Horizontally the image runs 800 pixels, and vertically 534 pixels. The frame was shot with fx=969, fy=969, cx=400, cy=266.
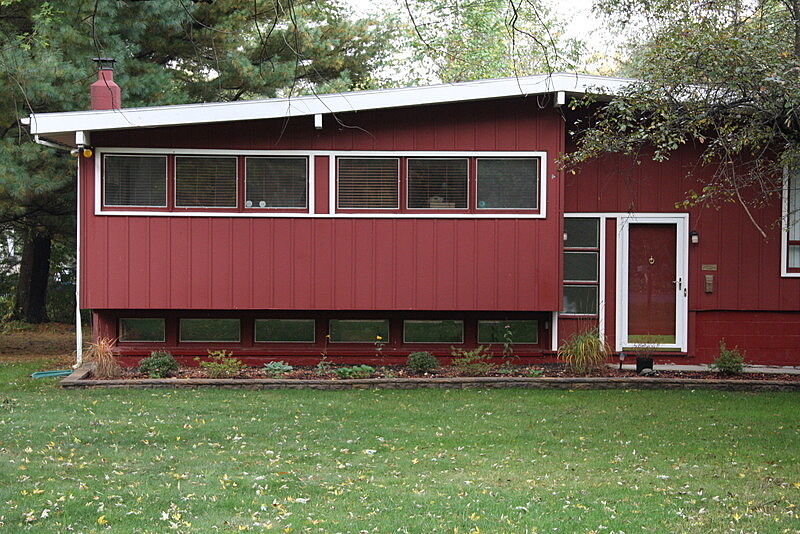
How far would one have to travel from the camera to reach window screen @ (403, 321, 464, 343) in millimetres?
12531

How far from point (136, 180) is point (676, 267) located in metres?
6.99

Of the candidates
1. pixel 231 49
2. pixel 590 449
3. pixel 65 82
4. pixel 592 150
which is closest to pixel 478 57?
pixel 231 49

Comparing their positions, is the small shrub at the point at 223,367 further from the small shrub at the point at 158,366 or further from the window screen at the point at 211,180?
the window screen at the point at 211,180

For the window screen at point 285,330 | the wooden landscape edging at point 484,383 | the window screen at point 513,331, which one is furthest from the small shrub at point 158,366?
the window screen at point 513,331

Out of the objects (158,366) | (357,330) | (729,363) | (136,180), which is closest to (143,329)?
(158,366)

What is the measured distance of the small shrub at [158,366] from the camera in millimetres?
11289

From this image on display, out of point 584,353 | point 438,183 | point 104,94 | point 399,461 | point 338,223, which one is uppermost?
point 104,94

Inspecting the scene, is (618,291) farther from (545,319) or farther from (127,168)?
(127,168)

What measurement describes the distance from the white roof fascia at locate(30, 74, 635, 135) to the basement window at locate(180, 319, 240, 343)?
259 centimetres

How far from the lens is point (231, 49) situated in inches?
683

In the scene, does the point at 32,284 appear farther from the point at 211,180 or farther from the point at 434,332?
the point at 434,332

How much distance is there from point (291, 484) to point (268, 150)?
258 inches

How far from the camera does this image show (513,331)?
41.1 ft

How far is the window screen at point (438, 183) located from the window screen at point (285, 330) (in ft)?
6.97
